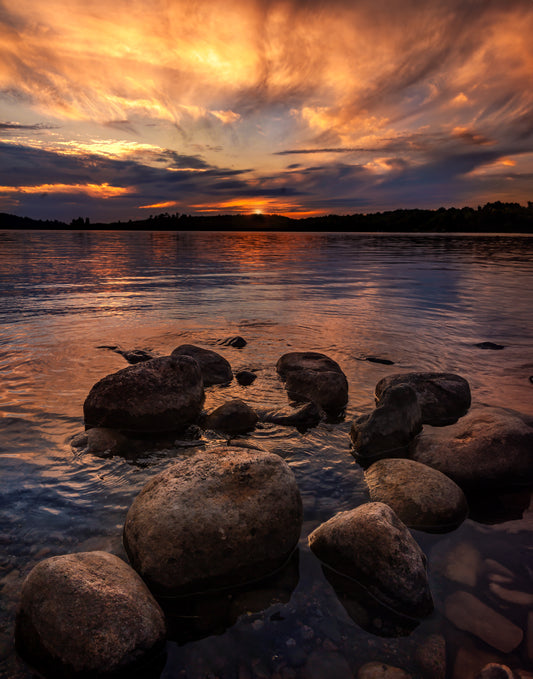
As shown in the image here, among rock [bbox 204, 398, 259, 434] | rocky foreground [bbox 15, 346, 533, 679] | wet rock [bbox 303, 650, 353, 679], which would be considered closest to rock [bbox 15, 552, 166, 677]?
rocky foreground [bbox 15, 346, 533, 679]

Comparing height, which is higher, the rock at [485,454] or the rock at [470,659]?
the rock at [485,454]

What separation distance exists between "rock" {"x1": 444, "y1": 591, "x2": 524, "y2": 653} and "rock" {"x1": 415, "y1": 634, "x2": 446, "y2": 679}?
0.27 m

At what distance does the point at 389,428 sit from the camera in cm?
628

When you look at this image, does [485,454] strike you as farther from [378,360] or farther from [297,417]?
[378,360]

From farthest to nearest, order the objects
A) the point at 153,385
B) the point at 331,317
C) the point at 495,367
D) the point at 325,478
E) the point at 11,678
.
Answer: the point at 331,317 → the point at 495,367 → the point at 153,385 → the point at 325,478 → the point at 11,678

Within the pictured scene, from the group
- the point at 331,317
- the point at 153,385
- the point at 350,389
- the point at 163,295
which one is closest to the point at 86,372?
the point at 153,385

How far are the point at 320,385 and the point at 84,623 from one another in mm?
5517

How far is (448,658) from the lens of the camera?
314 cm

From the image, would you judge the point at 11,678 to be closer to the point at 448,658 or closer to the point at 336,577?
the point at 336,577

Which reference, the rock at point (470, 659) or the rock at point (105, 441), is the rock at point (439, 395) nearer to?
the rock at point (470, 659)

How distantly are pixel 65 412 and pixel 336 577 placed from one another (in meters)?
5.51

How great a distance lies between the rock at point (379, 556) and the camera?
3584mm

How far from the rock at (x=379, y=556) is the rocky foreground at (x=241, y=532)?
1 cm

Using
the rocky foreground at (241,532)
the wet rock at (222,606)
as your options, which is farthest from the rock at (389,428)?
the wet rock at (222,606)
